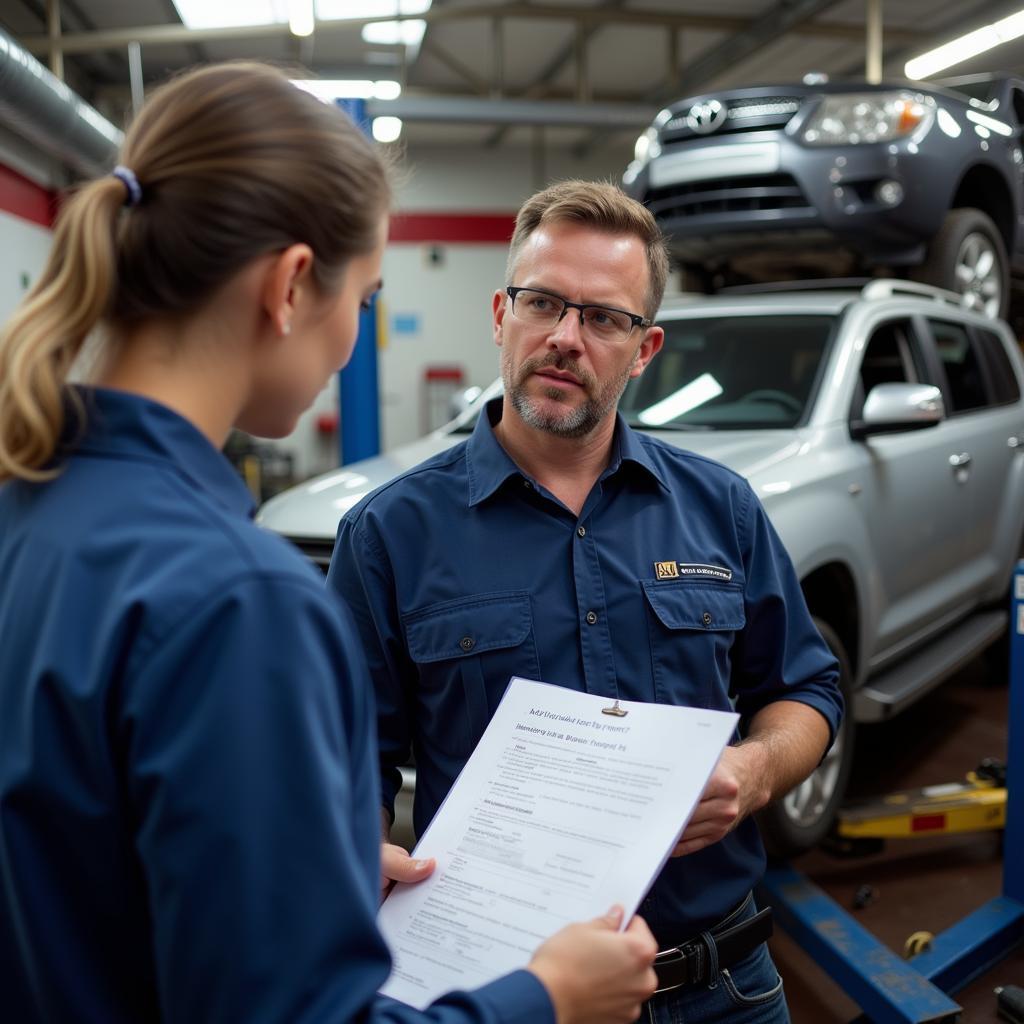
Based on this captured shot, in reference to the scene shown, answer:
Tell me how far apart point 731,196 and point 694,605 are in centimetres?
335

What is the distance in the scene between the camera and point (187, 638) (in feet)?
2.17

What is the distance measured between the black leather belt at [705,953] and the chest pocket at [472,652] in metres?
0.40

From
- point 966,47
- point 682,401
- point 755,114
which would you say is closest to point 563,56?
point 966,47

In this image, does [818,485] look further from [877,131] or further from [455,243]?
[455,243]

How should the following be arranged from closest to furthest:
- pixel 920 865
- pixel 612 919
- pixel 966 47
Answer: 1. pixel 612 919
2. pixel 920 865
3. pixel 966 47

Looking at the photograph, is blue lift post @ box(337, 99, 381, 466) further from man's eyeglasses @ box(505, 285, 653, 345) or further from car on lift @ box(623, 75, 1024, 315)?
man's eyeglasses @ box(505, 285, 653, 345)

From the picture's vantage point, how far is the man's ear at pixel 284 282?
0.79 meters

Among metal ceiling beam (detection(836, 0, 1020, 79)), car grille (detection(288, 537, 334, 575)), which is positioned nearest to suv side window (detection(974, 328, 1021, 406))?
car grille (detection(288, 537, 334, 575))

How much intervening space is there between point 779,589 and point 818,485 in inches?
57.4

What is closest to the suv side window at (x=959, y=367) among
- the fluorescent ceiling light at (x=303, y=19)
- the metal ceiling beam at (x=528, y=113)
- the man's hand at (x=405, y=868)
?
the man's hand at (x=405, y=868)

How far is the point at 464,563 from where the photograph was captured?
4.94ft

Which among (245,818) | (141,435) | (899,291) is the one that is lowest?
(245,818)

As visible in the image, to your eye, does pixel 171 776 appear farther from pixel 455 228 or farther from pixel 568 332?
pixel 455 228

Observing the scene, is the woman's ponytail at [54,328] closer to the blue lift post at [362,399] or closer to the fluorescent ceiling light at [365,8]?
the blue lift post at [362,399]
